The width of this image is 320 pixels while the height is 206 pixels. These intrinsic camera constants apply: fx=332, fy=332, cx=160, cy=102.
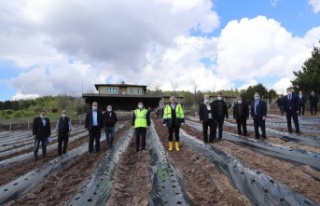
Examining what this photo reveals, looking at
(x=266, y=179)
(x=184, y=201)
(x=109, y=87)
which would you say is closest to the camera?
(x=184, y=201)

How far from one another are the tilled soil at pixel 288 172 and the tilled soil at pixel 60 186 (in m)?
3.95

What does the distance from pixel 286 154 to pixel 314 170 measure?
191 centimetres

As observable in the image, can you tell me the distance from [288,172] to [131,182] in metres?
3.23

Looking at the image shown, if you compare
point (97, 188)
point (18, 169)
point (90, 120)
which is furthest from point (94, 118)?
point (97, 188)

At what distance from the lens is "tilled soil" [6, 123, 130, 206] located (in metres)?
6.22

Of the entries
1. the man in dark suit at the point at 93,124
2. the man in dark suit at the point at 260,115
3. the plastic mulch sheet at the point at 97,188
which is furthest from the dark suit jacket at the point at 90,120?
the man in dark suit at the point at 260,115

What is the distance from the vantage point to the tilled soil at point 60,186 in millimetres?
6219

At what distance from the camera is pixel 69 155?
1192 cm

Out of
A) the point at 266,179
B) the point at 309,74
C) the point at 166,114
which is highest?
the point at 309,74

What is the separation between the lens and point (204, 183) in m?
6.57

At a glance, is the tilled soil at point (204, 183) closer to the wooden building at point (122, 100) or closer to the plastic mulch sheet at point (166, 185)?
the plastic mulch sheet at point (166, 185)

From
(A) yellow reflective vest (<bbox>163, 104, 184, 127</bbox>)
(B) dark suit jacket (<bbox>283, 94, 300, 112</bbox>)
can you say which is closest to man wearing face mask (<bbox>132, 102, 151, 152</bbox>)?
(A) yellow reflective vest (<bbox>163, 104, 184, 127</bbox>)

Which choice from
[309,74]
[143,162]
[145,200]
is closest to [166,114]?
[143,162]

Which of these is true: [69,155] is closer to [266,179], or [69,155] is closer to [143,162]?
[143,162]
